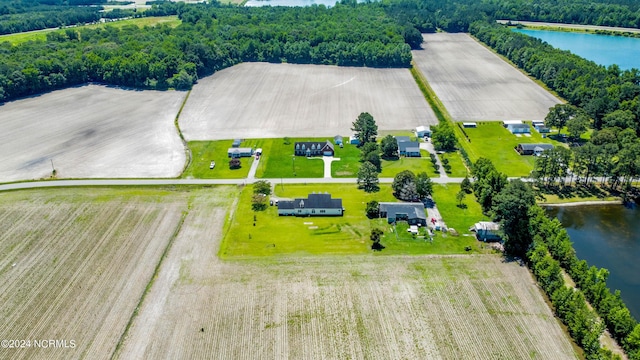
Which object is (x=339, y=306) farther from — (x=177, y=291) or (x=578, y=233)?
(x=578, y=233)

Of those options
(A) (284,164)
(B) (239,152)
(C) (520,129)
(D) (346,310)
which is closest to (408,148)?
(A) (284,164)

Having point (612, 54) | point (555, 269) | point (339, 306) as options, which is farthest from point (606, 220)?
point (612, 54)

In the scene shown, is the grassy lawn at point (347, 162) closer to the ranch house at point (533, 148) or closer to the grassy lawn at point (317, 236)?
the grassy lawn at point (317, 236)

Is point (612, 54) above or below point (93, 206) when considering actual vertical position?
above

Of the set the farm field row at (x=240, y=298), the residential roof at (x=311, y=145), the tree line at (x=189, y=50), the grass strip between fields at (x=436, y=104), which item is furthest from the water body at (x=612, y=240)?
the tree line at (x=189, y=50)

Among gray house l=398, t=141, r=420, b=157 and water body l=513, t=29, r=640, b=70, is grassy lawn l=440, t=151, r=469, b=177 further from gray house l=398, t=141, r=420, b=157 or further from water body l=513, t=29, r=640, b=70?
water body l=513, t=29, r=640, b=70
